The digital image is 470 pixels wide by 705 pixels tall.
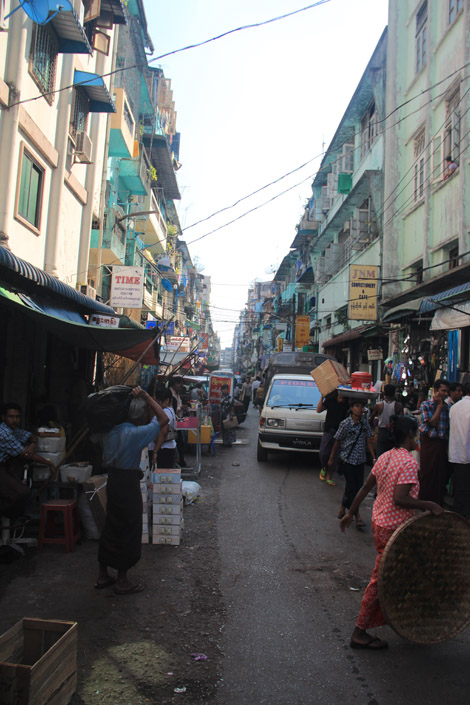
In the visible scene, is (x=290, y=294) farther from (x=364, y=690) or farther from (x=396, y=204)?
(x=364, y=690)

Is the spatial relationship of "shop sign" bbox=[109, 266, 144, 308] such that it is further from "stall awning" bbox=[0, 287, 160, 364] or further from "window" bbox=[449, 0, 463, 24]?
"window" bbox=[449, 0, 463, 24]

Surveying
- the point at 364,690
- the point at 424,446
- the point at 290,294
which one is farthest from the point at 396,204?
the point at 290,294

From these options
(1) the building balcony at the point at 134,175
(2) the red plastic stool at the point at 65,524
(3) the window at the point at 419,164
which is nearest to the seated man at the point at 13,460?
(2) the red plastic stool at the point at 65,524

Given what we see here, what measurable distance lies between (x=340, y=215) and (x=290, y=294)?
2055 cm

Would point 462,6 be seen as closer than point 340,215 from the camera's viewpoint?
Yes

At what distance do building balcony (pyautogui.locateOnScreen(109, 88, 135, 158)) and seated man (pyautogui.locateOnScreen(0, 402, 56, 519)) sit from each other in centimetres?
1237

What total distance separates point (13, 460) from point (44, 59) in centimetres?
816

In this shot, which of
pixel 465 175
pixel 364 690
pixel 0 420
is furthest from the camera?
pixel 465 175

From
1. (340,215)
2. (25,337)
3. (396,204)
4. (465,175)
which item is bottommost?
(25,337)

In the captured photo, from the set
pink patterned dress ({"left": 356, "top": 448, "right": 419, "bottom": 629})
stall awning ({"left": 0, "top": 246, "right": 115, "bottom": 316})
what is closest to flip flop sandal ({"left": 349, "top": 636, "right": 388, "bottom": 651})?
pink patterned dress ({"left": 356, "top": 448, "right": 419, "bottom": 629})

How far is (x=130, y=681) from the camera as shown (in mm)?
3314

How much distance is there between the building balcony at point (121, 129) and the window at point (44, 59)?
4.95 meters

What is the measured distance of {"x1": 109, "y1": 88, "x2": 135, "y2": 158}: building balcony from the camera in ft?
54.8

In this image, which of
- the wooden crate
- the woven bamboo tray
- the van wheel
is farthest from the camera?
the van wheel
